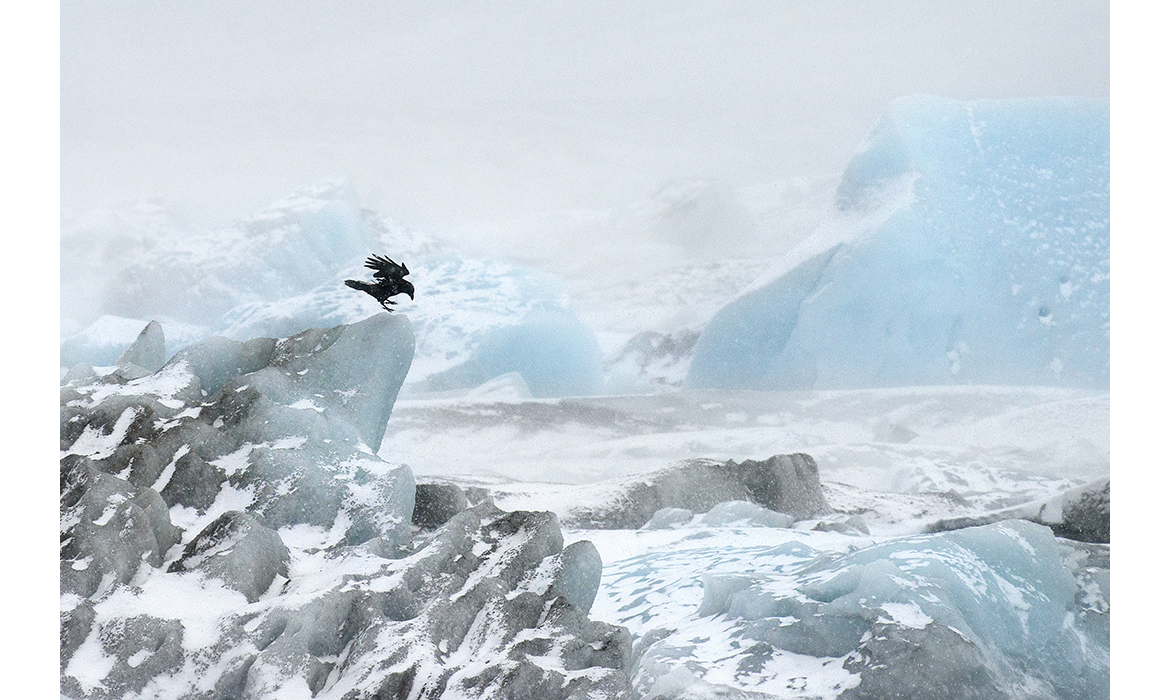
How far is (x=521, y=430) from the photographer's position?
18.3 meters

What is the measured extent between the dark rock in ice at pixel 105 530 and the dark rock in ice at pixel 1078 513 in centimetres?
697

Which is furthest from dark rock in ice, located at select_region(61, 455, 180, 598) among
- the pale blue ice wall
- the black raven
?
the pale blue ice wall

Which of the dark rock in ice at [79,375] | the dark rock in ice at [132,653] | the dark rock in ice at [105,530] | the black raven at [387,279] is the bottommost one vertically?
the dark rock in ice at [132,653]

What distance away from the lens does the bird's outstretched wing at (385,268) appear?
7.00 meters

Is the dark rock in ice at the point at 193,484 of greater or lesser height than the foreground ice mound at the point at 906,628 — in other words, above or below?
above

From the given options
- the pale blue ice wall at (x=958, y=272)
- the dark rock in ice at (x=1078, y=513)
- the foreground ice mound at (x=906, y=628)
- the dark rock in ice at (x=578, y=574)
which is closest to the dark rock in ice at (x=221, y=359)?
the dark rock in ice at (x=578, y=574)

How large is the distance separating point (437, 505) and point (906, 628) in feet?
12.0

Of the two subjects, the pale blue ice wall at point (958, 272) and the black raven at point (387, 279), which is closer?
the black raven at point (387, 279)

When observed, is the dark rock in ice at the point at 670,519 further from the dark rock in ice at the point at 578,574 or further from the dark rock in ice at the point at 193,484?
the dark rock in ice at the point at 193,484

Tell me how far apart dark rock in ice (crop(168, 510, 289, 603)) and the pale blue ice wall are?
1361 centimetres

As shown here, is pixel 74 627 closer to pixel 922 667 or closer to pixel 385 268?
pixel 385 268

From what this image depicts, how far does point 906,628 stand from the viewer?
5309 millimetres

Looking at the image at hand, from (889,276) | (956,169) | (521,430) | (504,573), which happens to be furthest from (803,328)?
(504,573)

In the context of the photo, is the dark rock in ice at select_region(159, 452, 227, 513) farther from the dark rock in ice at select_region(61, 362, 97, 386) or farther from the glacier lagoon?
the dark rock in ice at select_region(61, 362, 97, 386)
